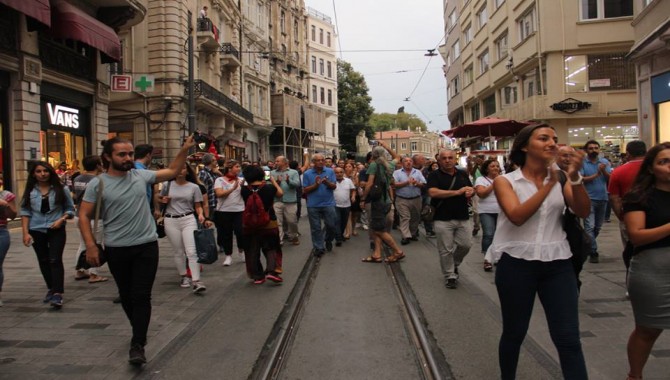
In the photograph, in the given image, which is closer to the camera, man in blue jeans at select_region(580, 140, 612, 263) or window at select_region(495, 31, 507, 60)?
man in blue jeans at select_region(580, 140, 612, 263)

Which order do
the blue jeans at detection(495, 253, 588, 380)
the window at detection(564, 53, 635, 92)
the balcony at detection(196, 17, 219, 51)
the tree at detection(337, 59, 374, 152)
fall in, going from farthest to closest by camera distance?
the tree at detection(337, 59, 374, 152) → the balcony at detection(196, 17, 219, 51) → the window at detection(564, 53, 635, 92) → the blue jeans at detection(495, 253, 588, 380)

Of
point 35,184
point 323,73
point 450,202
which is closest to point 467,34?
point 323,73

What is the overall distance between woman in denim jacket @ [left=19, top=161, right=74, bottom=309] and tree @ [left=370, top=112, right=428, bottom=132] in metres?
111

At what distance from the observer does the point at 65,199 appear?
20.7ft

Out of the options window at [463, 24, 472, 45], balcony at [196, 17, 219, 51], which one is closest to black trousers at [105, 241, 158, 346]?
balcony at [196, 17, 219, 51]

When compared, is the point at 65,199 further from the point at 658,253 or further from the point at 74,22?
the point at 74,22

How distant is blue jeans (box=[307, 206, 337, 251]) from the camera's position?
32.3 feet

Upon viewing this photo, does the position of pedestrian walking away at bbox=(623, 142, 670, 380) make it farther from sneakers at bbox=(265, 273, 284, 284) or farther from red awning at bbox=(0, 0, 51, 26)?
red awning at bbox=(0, 0, 51, 26)

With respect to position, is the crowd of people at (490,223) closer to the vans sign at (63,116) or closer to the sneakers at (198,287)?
the sneakers at (198,287)

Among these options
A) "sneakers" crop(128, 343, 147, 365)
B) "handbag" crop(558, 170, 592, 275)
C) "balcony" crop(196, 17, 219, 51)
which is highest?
"balcony" crop(196, 17, 219, 51)

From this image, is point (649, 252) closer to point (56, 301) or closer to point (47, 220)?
point (56, 301)

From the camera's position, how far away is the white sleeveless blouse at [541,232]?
3166 mm

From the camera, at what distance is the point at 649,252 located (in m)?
3.36

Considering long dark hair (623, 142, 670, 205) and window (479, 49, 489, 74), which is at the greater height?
window (479, 49, 489, 74)
